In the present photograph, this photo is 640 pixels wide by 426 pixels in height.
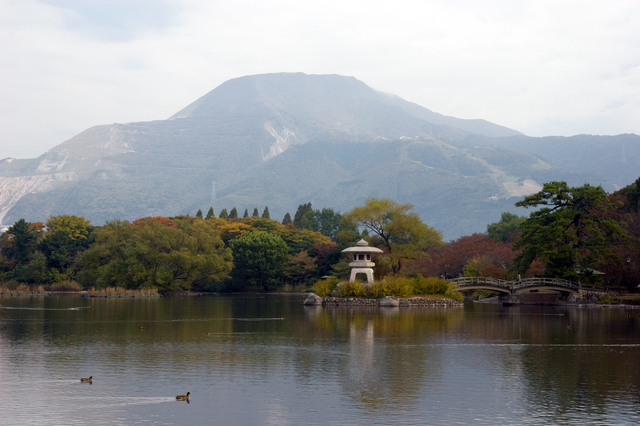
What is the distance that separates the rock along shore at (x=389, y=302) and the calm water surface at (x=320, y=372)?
17251 mm

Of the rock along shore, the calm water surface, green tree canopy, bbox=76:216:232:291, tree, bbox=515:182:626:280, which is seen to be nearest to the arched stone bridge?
tree, bbox=515:182:626:280

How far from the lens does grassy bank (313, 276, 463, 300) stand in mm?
65938

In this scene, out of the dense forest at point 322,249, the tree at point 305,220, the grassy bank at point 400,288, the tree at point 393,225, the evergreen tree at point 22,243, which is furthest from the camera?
the tree at point 305,220

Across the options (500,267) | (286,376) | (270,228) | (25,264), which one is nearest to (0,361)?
(286,376)

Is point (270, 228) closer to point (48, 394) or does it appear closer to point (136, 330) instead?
point (136, 330)

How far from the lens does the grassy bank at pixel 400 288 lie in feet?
216

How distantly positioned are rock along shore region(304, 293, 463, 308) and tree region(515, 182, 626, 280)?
8951mm

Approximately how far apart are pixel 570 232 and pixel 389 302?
747 inches

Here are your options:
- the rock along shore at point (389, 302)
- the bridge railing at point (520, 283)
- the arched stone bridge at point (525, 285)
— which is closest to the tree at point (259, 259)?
the rock along shore at point (389, 302)

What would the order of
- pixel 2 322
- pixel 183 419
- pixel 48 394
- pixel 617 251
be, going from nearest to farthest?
pixel 183 419
pixel 48 394
pixel 2 322
pixel 617 251

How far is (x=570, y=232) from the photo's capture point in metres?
64.3

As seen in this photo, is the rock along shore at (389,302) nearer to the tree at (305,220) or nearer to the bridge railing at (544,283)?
the bridge railing at (544,283)

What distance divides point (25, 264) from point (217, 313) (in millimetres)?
56780

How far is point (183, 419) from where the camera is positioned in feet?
61.5
